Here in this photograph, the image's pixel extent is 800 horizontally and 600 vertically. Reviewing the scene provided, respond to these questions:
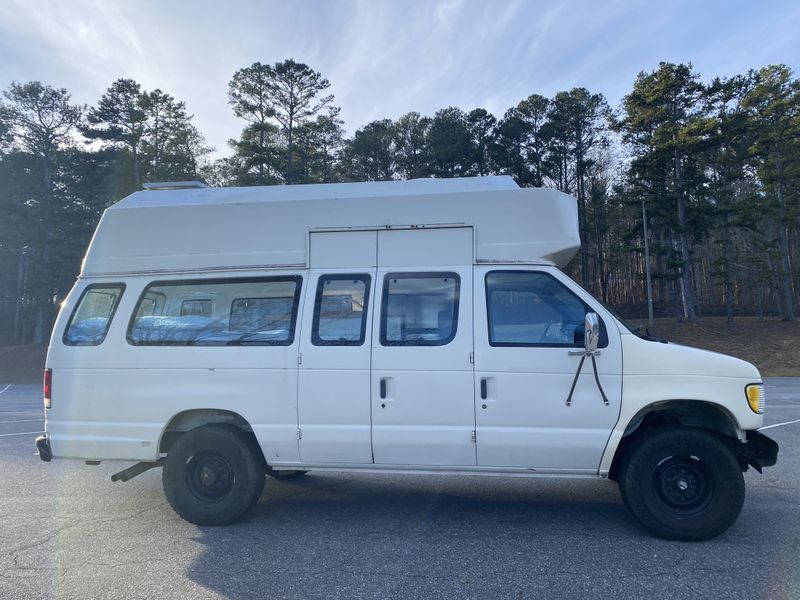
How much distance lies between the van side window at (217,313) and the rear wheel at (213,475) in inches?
32.8

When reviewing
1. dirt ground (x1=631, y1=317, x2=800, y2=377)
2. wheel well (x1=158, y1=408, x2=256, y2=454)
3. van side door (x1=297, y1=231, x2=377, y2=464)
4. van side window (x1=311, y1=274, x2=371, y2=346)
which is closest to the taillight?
wheel well (x1=158, y1=408, x2=256, y2=454)

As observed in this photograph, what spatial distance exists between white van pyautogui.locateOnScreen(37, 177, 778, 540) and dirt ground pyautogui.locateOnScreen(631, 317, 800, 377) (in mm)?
21509

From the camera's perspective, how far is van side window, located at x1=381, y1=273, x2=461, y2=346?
5.23 meters

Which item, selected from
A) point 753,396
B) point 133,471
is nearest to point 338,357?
point 133,471

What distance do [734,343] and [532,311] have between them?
2863 centimetres

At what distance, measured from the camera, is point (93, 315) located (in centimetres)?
581

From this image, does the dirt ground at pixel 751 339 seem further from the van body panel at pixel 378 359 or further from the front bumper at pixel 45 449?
the front bumper at pixel 45 449

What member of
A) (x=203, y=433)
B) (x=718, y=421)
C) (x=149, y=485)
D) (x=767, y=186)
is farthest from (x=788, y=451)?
(x=767, y=186)

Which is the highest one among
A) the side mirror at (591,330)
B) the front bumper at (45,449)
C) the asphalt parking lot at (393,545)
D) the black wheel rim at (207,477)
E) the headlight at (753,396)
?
the side mirror at (591,330)

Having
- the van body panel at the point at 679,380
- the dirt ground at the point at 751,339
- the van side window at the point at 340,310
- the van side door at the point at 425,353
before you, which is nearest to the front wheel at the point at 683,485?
the van body panel at the point at 679,380

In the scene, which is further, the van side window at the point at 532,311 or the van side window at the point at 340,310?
the van side window at the point at 340,310

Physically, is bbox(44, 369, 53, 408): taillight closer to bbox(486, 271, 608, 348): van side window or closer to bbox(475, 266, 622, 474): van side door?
bbox(475, 266, 622, 474): van side door

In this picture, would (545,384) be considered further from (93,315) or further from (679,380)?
(93,315)

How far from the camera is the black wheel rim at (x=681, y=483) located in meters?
4.98
